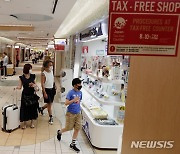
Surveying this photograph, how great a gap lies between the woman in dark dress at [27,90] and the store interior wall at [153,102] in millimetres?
3440

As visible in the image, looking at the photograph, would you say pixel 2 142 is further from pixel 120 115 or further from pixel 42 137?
pixel 120 115

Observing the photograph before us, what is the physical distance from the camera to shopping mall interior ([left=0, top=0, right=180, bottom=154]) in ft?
6.00

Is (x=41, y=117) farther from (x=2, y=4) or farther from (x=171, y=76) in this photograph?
(x=171, y=76)

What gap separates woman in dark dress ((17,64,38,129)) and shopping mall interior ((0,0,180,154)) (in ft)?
0.07

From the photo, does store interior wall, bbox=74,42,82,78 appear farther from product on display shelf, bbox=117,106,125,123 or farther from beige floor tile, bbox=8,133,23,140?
product on display shelf, bbox=117,106,125,123

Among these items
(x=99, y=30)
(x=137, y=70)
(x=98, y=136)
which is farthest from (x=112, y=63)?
(x=137, y=70)

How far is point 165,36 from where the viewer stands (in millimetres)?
1826

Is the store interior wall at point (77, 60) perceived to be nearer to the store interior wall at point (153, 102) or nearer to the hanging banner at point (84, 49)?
the hanging banner at point (84, 49)

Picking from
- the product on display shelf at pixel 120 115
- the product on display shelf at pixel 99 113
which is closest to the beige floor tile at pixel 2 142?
the product on display shelf at pixel 99 113

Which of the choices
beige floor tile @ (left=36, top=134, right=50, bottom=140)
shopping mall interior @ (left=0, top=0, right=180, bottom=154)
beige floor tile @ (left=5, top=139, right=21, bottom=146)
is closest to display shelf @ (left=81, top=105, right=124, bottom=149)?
shopping mall interior @ (left=0, top=0, right=180, bottom=154)

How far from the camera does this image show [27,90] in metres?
5.13

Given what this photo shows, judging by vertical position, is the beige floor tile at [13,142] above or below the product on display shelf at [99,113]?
below

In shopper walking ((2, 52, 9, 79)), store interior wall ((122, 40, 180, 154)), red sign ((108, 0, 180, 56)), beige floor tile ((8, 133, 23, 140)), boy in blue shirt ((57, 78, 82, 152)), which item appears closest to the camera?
red sign ((108, 0, 180, 56))

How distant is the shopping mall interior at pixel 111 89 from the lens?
1827mm
